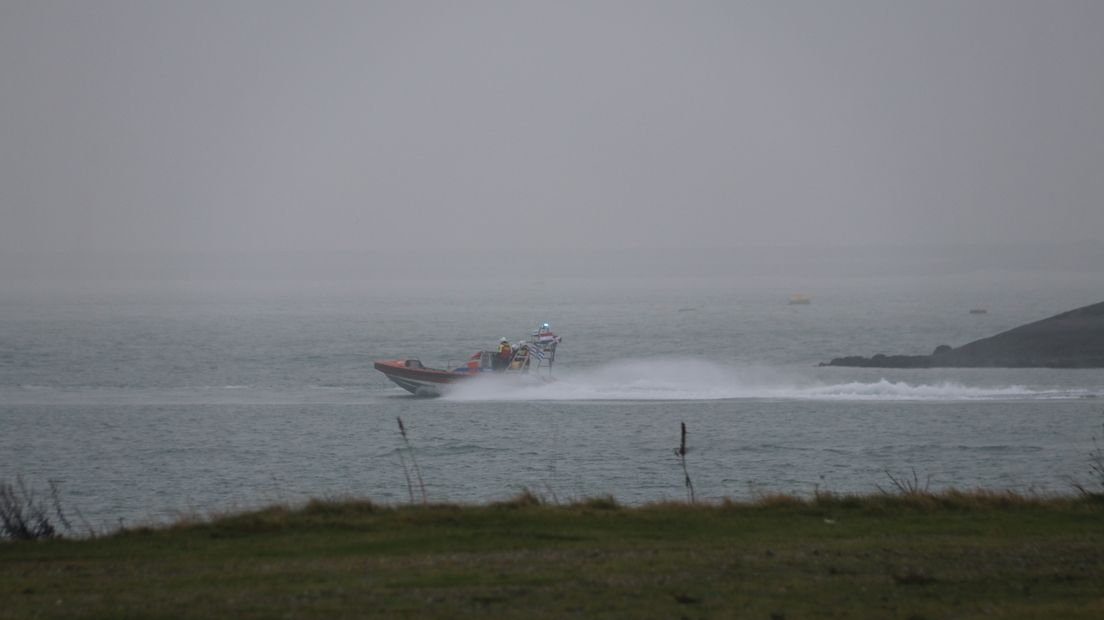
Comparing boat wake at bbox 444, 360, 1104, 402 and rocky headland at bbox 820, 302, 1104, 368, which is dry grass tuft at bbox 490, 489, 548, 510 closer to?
boat wake at bbox 444, 360, 1104, 402

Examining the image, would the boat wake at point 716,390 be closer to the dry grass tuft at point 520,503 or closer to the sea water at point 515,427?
the sea water at point 515,427

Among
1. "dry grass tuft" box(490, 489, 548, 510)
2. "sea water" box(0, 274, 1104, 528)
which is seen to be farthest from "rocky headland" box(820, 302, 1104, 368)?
"dry grass tuft" box(490, 489, 548, 510)

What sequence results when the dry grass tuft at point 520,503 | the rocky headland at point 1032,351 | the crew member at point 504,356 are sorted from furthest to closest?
the rocky headland at point 1032,351 < the crew member at point 504,356 < the dry grass tuft at point 520,503

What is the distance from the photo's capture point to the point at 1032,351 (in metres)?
74.4

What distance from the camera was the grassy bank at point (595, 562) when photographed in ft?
36.2

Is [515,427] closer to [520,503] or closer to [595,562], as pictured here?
[520,503]

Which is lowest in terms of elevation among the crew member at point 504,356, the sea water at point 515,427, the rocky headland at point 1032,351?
the sea water at point 515,427

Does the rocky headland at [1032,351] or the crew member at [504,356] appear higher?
the rocky headland at [1032,351]

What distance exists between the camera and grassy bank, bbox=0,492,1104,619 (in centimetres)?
1102

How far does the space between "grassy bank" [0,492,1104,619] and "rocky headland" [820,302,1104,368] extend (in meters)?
58.3

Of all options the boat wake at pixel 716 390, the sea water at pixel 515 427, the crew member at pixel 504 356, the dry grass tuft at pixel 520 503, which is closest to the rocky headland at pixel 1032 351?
the sea water at pixel 515 427

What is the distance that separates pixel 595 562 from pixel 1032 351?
6729 cm

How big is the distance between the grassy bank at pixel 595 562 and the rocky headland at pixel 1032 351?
58290 millimetres

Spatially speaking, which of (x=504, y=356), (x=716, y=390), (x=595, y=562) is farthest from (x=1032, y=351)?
(x=595, y=562)
